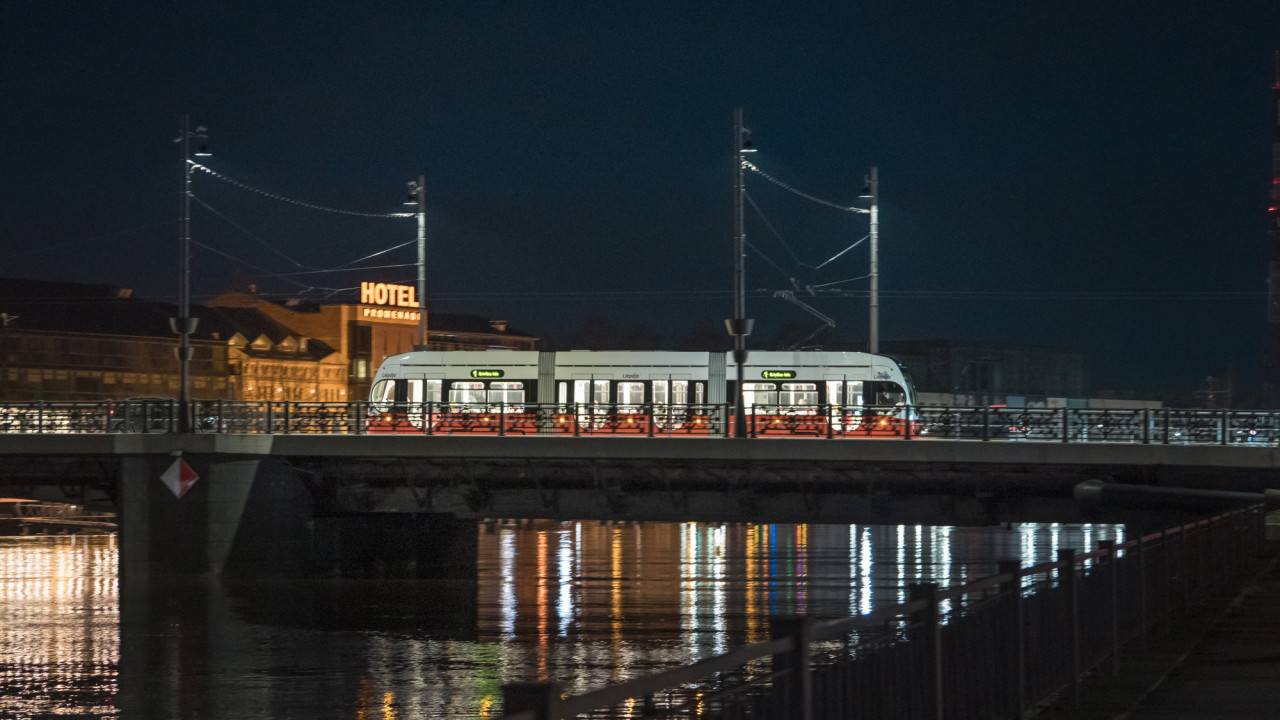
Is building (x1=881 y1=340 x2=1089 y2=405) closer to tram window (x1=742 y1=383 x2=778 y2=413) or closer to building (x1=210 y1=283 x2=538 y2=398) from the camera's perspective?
building (x1=210 y1=283 x2=538 y2=398)

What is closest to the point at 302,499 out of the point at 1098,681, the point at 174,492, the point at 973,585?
the point at 174,492

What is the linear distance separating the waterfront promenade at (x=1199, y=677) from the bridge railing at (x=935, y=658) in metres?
0.28

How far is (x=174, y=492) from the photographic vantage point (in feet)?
127

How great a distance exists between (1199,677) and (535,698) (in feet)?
→ 38.6

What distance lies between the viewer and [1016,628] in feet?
38.0

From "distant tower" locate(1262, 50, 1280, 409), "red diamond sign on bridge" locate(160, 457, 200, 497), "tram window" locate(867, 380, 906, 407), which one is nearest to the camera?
"red diamond sign on bridge" locate(160, 457, 200, 497)

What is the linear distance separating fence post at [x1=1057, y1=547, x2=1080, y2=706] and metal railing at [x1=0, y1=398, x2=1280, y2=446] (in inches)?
781

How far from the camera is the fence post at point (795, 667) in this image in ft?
23.9

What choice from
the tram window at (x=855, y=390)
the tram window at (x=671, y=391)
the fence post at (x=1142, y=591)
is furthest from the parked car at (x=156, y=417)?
the fence post at (x=1142, y=591)

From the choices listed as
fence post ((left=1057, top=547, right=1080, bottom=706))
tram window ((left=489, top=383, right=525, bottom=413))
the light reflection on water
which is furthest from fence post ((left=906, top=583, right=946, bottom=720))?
tram window ((left=489, top=383, right=525, bottom=413))

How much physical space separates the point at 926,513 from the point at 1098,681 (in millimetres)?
23046

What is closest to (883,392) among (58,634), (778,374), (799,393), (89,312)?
(799,393)

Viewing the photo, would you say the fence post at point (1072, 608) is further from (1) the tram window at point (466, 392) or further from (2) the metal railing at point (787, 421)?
(1) the tram window at point (466, 392)

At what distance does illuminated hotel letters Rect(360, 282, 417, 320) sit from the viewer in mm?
144500
